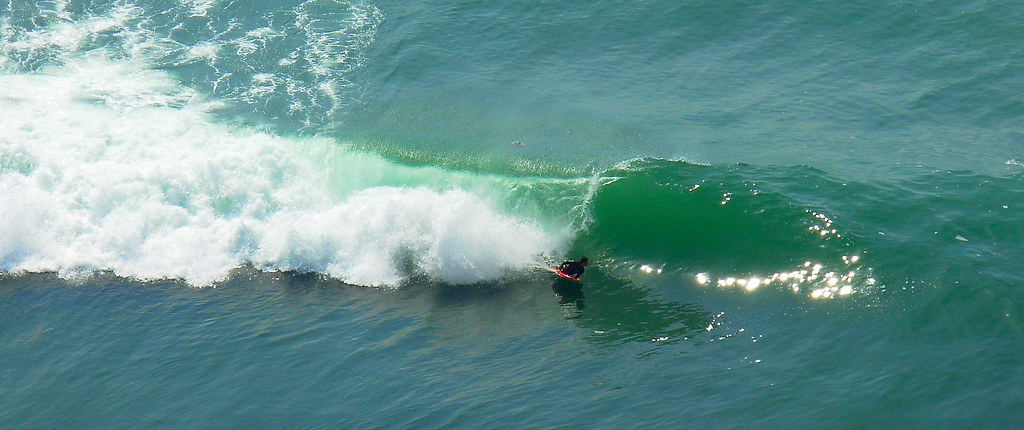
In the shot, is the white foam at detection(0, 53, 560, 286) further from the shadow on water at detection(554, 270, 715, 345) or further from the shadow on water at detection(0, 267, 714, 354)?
the shadow on water at detection(554, 270, 715, 345)

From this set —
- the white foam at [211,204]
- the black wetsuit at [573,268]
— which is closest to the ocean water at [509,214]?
the white foam at [211,204]

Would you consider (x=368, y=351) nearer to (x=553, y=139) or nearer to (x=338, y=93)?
(x=553, y=139)

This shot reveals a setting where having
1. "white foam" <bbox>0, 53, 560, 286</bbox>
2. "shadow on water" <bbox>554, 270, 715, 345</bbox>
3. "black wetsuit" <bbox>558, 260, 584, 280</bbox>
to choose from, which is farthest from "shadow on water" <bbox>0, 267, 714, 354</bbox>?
"white foam" <bbox>0, 53, 560, 286</bbox>

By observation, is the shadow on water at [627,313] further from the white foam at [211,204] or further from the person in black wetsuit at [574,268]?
the white foam at [211,204]

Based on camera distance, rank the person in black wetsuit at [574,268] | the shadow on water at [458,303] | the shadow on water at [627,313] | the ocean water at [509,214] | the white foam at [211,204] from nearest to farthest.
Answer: the ocean water at [509,214]
the shadow on water at [627,313]
the shadow on water at [458,303]
the person in black wetsuit at [574,268]
the white foam at [211,204]

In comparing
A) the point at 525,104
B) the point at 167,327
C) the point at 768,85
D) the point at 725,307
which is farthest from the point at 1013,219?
the point at 167,327

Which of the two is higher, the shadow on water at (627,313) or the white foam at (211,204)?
the shadow on water at (627,313)

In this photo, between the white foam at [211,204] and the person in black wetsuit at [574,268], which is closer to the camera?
the person in black wetsuit at [574,268]

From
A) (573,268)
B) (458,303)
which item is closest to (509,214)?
(573,268)
